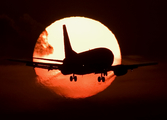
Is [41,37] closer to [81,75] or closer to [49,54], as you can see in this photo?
[49,54]

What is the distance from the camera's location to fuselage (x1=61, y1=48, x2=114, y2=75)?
1816 inches

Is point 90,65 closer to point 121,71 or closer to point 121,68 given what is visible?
point 121,68

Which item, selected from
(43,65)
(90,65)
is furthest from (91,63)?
(43,65)

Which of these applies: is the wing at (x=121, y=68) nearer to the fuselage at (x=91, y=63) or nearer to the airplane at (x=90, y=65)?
the airplane at (x=90, y=65)

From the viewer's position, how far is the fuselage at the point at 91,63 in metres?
46.1

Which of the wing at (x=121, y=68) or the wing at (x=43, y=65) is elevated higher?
the wing at (x=43, y=65)

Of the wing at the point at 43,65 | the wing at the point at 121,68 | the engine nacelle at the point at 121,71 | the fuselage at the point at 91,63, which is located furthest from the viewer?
the engine nacelle at the point at 121,71

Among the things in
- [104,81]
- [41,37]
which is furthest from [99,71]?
[41,37]

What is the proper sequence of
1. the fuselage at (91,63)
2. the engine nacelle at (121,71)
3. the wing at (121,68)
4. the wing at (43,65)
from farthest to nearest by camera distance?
the engine nacelle at (121,71) → the wing at (121,68) → the wing at (43,65) → the fuselage at (91,63)

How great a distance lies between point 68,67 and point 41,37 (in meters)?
7.00

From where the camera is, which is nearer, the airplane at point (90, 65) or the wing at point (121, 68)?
the airplane at point (90, 65)

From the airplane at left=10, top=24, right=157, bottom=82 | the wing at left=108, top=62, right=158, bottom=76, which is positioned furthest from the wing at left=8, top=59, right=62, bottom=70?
the wing at left=108, top=62, right=158, bottom=76

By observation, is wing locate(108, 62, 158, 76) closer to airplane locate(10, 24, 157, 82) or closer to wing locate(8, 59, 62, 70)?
airplane locate(10, 24, 157, 82)

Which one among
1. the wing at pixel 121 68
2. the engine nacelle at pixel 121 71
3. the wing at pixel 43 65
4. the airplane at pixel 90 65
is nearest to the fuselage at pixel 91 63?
the airplane at pixel 90 65
